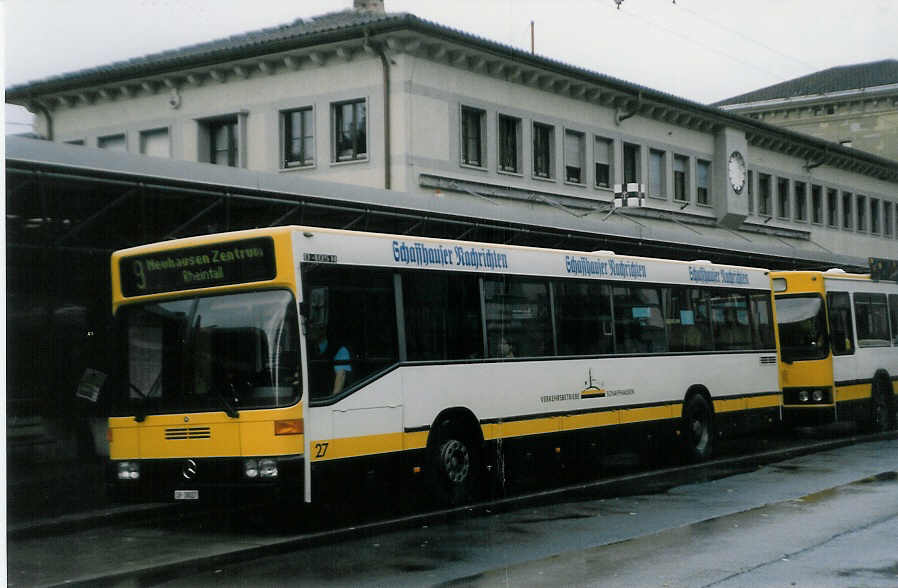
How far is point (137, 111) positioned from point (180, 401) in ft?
67.3

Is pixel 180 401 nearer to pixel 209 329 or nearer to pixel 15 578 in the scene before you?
pixel 209 329

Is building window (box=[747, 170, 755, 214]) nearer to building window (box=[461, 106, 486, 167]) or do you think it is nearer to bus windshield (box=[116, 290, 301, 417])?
building window (box=[461, 106, 486, 167])

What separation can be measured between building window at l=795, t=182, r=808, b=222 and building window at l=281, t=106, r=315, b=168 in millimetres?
→ 24165

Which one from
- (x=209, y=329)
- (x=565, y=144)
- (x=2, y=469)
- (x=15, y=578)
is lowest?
(x=15, y=578)

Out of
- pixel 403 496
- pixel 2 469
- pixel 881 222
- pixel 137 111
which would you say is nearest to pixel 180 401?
pixel 403 496

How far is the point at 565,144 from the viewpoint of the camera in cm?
3362

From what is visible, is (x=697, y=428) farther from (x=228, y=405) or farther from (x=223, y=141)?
(x=223, y=141)

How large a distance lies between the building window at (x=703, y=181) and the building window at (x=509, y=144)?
10523 millimetres

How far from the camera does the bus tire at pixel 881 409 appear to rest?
2348 cm

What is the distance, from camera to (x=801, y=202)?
4822 cm

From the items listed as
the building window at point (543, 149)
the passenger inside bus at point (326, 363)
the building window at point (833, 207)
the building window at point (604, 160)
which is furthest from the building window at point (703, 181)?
the passenger inside bus at point (326, 363)

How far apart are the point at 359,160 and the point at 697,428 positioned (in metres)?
12.6

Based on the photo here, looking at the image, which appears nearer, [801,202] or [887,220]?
[801,202]

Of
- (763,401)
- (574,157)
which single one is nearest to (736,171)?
(574,157)
